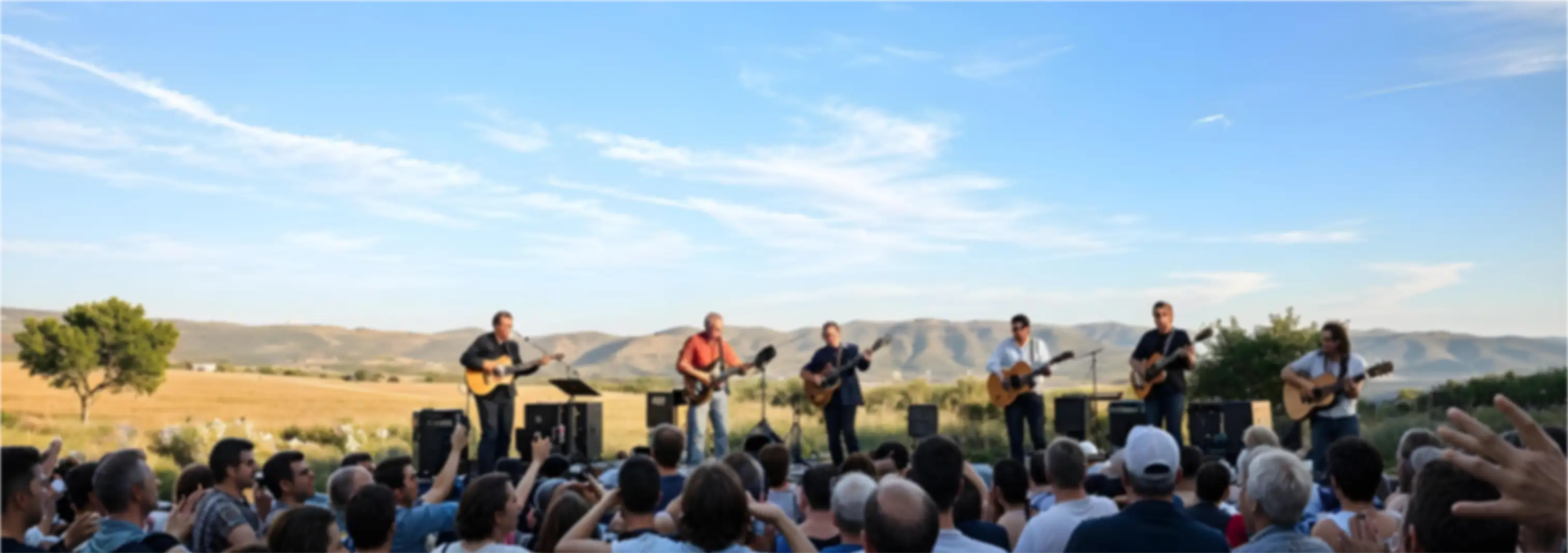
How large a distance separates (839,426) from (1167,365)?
362cm

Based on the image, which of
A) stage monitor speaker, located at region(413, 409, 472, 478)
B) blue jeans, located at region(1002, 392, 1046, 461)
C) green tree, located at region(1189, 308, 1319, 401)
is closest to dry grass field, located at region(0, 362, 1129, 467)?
green tree, located at region(1189, 308, 1319, 401)

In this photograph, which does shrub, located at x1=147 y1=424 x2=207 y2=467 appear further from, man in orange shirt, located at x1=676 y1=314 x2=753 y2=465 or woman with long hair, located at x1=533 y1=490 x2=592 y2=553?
woman with long hair, located at x1=533 y1=490 x2=592 y2=553

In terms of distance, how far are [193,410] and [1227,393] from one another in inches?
1282

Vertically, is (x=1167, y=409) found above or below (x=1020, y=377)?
below

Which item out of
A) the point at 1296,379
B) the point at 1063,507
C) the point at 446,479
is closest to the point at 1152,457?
the point at 1063,507

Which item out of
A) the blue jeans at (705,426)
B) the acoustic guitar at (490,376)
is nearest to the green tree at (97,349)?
the acoustic guitar at (490,376)

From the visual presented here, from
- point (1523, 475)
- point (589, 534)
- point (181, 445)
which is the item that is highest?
point (1523, 475)

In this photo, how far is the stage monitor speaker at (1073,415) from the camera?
1390cm

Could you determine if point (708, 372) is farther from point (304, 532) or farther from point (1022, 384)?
point (304, 532)

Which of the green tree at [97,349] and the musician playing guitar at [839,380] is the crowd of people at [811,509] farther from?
the green tree at [97,349]

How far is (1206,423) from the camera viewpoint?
13.5 metres

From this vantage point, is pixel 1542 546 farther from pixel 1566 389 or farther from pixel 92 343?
pixel 92 343

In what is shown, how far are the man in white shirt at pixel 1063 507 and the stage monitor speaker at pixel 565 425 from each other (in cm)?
1002

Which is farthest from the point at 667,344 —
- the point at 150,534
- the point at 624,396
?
the point at 150,534
